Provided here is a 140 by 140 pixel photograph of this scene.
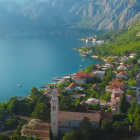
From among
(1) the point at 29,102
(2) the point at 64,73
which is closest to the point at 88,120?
(1) the point at 29,102

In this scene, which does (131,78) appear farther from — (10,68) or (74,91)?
(10,68)

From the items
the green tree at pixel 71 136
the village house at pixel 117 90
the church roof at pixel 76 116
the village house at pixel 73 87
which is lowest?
the green tree at pixel 71 136

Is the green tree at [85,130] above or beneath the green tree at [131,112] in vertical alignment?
beneath

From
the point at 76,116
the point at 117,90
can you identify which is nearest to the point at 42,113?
the point at 76,116

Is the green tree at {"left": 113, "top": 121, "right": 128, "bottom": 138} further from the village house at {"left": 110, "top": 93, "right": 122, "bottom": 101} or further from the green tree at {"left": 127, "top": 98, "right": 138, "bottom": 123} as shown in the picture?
the village house at {"left": 110, "top": 93, "right": 122, "bottom": 101}

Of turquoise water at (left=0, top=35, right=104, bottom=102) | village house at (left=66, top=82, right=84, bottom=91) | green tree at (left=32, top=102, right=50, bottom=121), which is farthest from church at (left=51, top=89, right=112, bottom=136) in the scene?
turquoise water at (left=0, top=35, right=104, bottom=102)

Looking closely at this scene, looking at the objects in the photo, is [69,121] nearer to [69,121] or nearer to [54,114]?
[69,121]

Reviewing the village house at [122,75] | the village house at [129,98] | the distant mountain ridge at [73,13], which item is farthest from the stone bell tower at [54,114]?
the distant mountain ridge at [73,13]

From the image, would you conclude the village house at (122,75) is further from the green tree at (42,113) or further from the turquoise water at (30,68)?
the green tree at (42,113)
